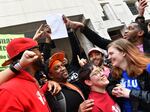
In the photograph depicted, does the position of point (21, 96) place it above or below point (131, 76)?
above

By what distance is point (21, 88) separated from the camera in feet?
10.7

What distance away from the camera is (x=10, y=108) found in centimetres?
306

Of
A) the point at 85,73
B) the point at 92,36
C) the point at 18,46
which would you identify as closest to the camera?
the point at 18,46

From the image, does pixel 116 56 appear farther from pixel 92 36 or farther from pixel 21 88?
pixel 92 36

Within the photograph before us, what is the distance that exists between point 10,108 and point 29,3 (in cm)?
1585

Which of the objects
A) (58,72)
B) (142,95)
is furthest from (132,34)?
(142,95)

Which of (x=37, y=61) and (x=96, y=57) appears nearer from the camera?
(x=37, y=61)

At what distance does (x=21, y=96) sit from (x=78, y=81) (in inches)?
51.2

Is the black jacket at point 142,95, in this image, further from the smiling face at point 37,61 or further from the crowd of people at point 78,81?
the smiling face at point 37,61

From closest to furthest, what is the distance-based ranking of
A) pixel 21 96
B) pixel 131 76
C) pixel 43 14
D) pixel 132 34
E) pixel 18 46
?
1. pixel 21 96
2. pixel 18 46
3. pixel 131 76
4. pixel 132 34
5. pixel 43 14

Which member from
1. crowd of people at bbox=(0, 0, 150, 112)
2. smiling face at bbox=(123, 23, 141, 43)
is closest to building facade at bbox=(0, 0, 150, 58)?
smiling face at bbox=(123, 23, 141, 43)

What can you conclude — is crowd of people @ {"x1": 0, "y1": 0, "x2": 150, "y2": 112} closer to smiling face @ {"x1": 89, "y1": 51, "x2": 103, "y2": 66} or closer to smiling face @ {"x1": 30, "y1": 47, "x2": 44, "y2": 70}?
smiling face @ {"x1": 30, "y1": 47, "x2": 44, "y2": 70}

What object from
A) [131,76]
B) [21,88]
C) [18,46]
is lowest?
[131,76]

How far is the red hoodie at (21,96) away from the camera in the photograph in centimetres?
309
